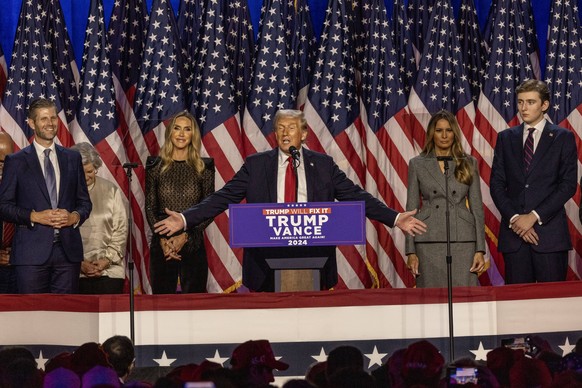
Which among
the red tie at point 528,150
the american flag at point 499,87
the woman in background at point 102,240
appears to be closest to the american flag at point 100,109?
the woman in background at point 102,240

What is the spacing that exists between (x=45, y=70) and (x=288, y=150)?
10.6 feet

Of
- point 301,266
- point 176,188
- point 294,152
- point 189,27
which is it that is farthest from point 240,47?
point 301,266

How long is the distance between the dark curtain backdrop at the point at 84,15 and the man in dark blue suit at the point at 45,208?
2.84m

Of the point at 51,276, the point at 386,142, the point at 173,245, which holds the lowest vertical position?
the point at 51,276

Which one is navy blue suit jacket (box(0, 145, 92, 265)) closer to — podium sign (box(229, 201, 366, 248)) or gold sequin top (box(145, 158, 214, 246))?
gold sequin top (box(145, 158, 214, 246))

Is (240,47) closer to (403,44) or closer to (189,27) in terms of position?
(189,27)

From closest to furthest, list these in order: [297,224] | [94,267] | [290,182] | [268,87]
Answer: [297,224] < [290,182] < [94,267] < [268,87]

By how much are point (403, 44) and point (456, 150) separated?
211 cm

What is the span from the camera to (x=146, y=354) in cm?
582

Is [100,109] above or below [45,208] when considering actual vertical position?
above

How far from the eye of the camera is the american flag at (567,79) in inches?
356

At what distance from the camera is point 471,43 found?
916 centimetres

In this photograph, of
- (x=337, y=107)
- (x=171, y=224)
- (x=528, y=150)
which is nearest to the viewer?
(x=171, y=224)

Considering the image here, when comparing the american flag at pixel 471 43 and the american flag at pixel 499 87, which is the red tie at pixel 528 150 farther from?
the american flag at pixel 471 43
